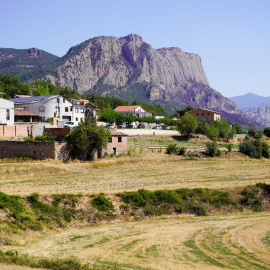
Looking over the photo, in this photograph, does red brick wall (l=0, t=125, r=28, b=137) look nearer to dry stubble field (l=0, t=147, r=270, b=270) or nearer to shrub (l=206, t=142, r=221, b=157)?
dry stubble field (l=0, t=147, r=270, b=270)

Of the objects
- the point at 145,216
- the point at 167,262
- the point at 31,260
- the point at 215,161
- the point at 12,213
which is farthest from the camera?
the point at 215,161

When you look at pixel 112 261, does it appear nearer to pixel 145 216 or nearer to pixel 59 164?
pixel 145 216

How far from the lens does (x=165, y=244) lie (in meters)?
24.3

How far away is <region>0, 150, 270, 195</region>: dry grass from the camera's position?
3928cm

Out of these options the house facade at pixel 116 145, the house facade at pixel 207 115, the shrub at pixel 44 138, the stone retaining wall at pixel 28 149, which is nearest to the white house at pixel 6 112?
the shrub at pixel 44 138

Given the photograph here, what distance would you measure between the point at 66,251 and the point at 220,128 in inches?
3796

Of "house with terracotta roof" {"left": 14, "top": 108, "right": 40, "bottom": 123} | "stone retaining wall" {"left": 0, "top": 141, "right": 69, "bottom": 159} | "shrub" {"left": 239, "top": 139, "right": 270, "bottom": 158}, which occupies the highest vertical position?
"house with terracotta roof" {"left": 14, "top": 108, "right": 40, "bottom": 123}

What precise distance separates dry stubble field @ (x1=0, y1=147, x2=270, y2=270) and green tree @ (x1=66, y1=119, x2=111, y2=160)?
2566 mm

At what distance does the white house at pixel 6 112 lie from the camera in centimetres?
5972

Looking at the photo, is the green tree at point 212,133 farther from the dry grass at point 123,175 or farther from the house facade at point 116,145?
the house facade at point 116,145

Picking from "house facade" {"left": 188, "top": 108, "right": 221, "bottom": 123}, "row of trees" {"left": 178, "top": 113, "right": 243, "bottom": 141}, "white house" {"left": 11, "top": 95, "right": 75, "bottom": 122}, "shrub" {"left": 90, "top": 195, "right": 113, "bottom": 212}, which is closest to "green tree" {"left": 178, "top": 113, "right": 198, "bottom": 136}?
"row of trees" {"left": 178, "top": 113, "right": 243, "bottom": 141}

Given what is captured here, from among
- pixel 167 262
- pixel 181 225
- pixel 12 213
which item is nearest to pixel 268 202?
pixel 181 225

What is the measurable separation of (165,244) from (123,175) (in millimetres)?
24032

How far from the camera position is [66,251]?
888 inches
